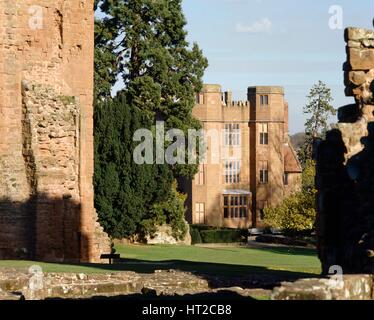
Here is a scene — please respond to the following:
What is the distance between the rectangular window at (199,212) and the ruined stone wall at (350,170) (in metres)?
57.9

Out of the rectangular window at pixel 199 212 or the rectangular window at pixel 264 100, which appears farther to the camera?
the rectangular window at pixel 264 100

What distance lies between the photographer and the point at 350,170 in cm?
1852

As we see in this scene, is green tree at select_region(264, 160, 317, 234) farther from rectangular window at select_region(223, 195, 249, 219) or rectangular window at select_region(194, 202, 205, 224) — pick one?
rectangular window at select_region(223, 195, 249, 219)

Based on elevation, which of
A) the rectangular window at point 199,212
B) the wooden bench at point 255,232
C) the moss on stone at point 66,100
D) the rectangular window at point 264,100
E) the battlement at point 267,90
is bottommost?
the wooden bench at point 255,232

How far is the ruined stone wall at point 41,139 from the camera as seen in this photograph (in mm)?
29453

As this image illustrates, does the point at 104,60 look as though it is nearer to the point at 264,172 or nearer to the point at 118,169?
the point at 118,169

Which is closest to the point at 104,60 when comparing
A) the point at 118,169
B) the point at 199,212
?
the point at 118,169

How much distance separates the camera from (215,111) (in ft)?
264

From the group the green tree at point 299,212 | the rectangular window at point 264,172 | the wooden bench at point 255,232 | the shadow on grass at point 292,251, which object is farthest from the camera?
the rectangular window at point 264,172

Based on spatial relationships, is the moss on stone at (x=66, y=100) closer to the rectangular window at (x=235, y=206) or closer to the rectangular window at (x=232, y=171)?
the rectangular window at (x=235, y=206)

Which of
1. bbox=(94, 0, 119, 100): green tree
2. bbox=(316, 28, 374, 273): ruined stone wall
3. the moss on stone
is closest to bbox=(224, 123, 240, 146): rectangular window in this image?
bbox=(94, 0, 119, 100): green tree

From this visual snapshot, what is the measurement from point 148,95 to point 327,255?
3625cm

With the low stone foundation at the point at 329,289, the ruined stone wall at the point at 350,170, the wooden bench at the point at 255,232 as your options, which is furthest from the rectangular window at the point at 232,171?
the low stone foundation at the point at 329,289
